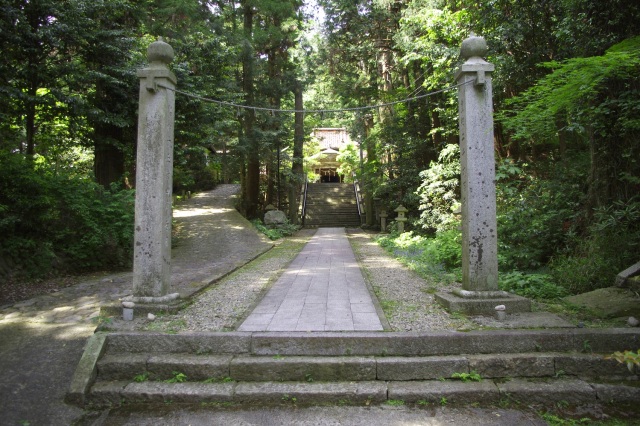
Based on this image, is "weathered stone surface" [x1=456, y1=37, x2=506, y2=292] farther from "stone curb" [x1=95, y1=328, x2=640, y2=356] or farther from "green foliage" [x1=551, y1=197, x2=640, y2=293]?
"green foliage" [x1=551, y1=197, x2=640, y2=293]

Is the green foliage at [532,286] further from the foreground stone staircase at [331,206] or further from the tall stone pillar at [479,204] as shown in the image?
the foreground stone staircase at [331,206]

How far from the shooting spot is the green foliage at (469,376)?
10.5 ft

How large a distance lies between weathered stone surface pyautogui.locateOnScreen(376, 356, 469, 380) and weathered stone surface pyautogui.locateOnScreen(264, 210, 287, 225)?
12.8 meters

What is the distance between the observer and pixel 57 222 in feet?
23.0

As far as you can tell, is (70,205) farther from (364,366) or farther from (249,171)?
(249,171)

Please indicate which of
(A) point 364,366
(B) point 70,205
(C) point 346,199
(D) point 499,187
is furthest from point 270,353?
(C) point 346,199

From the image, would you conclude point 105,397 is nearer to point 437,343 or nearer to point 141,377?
point 141,377

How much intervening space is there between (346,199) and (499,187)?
14.6 metres

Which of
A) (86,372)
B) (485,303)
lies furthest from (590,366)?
(86,372)

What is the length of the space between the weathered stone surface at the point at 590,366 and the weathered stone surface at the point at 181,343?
9.27ft

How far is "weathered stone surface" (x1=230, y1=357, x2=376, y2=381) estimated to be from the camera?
3.22m

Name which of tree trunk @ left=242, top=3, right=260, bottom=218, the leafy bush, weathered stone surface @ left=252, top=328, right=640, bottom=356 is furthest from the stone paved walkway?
tree trunk @ left=242, top=3, right=260, bottom=218

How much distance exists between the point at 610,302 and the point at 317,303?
3384 mm

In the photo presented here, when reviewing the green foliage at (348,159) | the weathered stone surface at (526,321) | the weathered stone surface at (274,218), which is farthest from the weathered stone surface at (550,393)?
the green foliage at (348,159)
